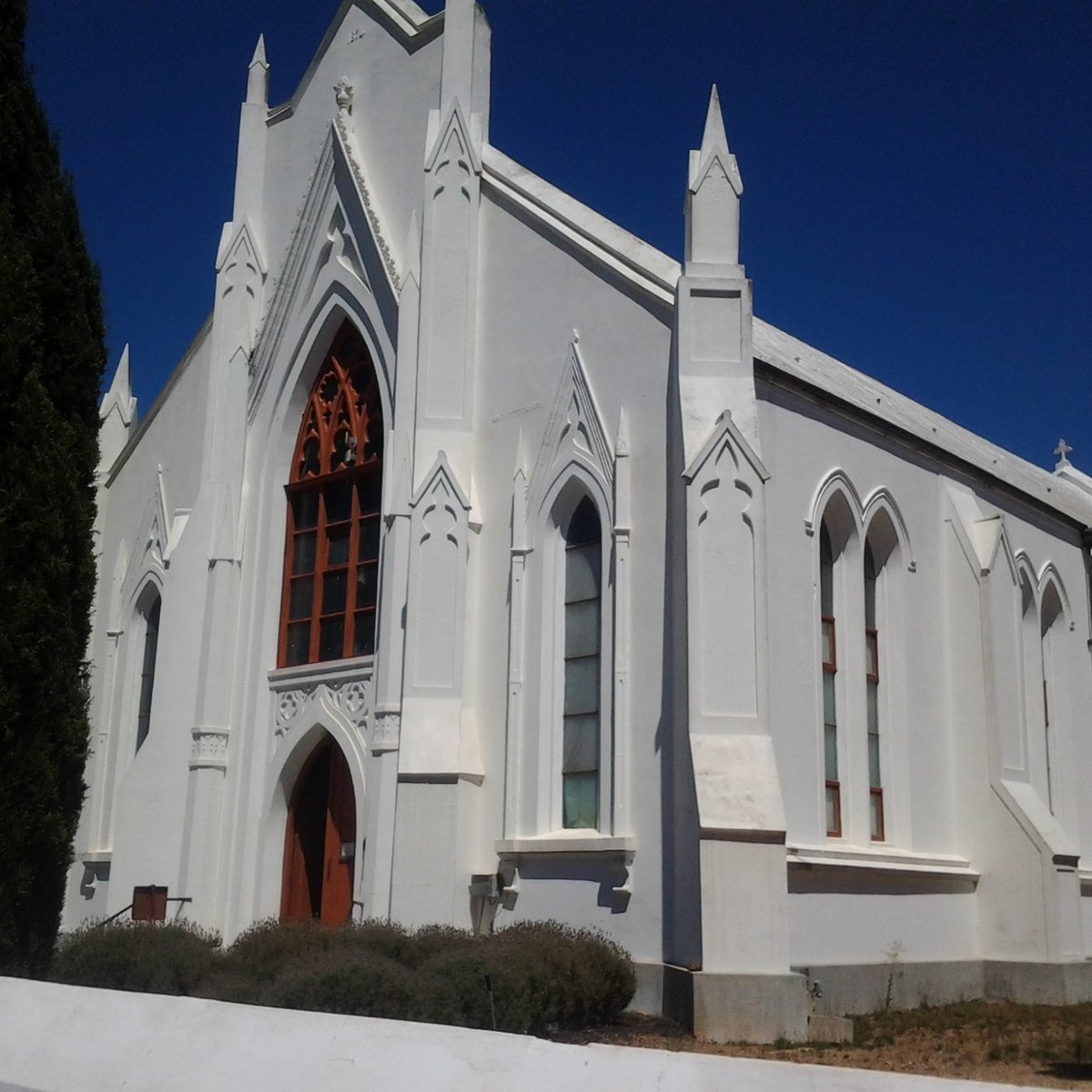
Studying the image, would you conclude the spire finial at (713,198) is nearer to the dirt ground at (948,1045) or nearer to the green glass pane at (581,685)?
the green glass pane at (581,685)

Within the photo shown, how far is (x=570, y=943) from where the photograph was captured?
13.1m

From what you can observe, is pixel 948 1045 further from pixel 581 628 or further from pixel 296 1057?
pixel 296 1057

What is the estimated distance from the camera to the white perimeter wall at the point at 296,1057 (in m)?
6.71

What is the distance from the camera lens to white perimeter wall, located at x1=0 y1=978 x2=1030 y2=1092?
22.0ft

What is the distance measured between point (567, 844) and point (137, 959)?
15.3 feet

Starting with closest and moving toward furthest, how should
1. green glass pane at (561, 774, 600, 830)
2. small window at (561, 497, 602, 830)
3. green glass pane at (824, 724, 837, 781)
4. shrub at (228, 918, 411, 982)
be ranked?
shrub at (228, 918, 411, 982)
green glass pane at (561, 774, 600, 830)
small window at (561, 497, 602, 830)
green glass pane at (824, 724, 837, 781)

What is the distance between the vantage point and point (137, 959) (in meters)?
14.3

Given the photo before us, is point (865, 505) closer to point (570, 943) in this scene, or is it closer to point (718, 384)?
point (718, 384)

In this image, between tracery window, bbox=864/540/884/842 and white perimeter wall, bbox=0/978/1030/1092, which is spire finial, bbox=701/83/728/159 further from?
white perimeter wall, bbox=0/978/1030/1092

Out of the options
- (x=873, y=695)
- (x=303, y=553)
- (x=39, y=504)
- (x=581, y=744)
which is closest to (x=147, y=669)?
(x=303, y=553)

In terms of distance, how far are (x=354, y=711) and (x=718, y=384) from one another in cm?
660

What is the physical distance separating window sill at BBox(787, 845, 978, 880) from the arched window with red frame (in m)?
6.36

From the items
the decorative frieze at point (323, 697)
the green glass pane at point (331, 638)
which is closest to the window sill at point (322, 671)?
the decorative frieze at point (323, 697)

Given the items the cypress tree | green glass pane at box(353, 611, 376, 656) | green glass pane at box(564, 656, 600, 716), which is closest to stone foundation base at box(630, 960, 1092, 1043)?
green glass pane at box(564, 656, 600, 716)
